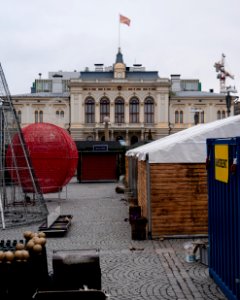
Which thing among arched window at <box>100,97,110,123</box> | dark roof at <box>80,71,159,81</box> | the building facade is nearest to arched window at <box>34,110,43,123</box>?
the building facade

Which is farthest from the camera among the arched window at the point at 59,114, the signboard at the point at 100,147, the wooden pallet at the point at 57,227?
the arched window at the point at 59,114

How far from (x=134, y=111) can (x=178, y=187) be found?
62.5 m

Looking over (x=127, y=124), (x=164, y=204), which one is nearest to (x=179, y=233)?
(x=164, y=204)

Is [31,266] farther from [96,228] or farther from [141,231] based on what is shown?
[96,228]

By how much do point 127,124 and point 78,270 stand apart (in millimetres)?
66927

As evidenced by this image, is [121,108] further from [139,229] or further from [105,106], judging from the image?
[139,229]

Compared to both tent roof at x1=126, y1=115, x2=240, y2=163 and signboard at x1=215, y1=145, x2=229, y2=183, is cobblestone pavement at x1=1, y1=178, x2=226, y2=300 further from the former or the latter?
tent roof at x1=126, y1=115, x2=240, y2=163

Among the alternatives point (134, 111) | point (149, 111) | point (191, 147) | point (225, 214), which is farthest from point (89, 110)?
point (225, 214)

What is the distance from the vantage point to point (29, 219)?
16.5 m

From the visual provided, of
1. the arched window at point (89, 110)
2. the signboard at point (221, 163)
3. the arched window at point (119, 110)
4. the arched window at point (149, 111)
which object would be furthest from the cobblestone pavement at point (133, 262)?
the arched window at point (149, 111)

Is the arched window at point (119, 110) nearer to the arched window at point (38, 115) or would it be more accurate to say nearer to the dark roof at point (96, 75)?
the dark roof at point (96, 75)

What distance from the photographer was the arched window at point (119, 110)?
74.6 meters

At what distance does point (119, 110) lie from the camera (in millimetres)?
74812

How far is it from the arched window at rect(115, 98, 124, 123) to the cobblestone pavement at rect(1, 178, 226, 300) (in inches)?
2247
